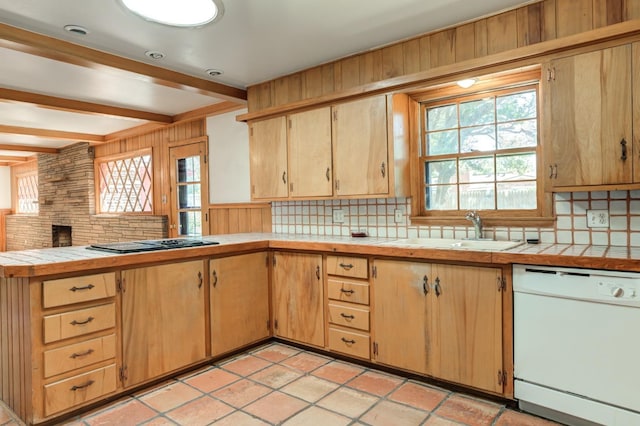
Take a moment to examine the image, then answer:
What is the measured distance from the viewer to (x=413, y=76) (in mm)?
2803

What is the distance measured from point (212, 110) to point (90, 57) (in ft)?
5.93

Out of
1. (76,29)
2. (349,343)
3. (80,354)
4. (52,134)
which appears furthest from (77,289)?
(52,134)

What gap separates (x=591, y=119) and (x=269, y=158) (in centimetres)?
255

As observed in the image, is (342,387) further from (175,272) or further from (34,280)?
(34,280)

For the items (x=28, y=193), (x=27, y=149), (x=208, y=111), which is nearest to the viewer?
(x=208, y=111)

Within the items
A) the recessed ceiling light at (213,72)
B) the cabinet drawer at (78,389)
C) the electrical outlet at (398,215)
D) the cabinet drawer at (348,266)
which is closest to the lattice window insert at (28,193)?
the recessed ceiling light at (213,72)

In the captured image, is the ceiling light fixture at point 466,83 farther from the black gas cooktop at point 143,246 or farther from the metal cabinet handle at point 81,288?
the metal cabinet handle at point 81,288

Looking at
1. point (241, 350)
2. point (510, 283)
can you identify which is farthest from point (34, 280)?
point (510, 283)

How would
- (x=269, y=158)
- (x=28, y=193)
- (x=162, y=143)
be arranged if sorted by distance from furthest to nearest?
(x=28, y=193) < (x=162, y=143) < (x=269, y=158)

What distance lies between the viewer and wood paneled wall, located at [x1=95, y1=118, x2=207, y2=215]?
4.98 metres

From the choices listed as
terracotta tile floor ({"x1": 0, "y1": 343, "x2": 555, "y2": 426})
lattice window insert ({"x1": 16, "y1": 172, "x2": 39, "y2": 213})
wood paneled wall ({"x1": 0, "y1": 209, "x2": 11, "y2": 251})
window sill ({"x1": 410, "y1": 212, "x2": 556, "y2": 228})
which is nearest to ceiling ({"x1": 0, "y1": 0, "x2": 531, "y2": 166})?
window sill ({"x1": 410, "y1": 212, "x2": 556, "y2": 228})

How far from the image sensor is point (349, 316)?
2.89 meters

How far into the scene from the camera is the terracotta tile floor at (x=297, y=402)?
216 cm

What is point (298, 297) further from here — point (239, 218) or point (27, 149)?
point (27, 149)
